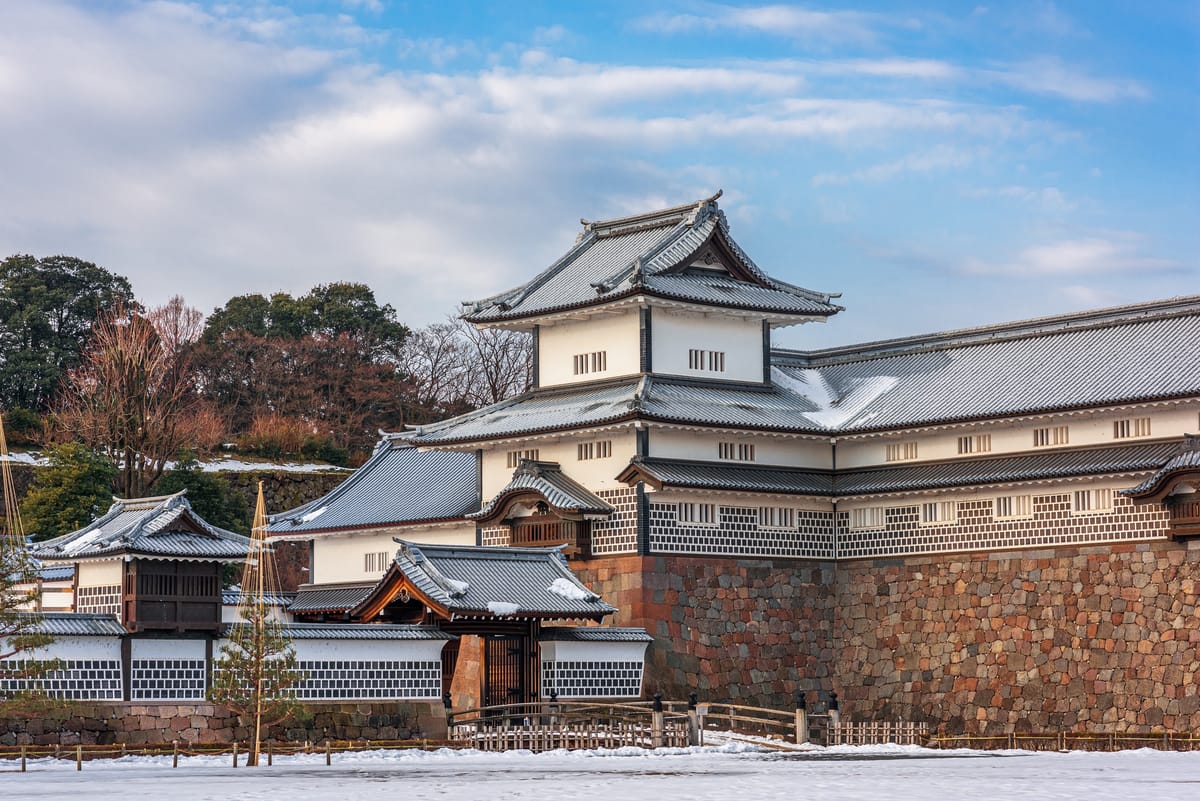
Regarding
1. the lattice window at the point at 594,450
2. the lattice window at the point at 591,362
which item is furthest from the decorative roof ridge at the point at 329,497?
the lattice window at the point at 594,450

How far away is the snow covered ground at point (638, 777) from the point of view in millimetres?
27938

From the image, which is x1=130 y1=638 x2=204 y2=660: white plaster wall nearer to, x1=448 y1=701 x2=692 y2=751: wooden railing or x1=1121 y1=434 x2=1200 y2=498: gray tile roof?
x1=448 y1=701 x2=692 y2=751: wooden railing

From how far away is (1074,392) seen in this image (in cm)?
4725

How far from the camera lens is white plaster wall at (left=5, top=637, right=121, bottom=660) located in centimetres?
3844

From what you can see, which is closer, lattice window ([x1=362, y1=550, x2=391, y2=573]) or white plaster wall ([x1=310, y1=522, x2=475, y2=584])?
white plaster wall ([x1=310, y1=522, x2=475, y2=584])

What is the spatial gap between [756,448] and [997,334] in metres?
7.81

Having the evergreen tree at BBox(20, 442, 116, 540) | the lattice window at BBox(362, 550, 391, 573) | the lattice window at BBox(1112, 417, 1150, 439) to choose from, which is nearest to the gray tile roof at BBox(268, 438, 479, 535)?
the lattice window at BBox(362, 550, 391, 573)

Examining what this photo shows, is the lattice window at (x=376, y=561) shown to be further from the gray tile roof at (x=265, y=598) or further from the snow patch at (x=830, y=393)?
the snow patch at (x=830, y=393)

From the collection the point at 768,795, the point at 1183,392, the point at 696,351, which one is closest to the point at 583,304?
the point at 696,351

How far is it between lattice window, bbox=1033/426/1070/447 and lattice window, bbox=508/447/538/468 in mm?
13360

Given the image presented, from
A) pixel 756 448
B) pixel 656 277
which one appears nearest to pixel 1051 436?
pixel 756 448

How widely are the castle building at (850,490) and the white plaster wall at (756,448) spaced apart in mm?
85

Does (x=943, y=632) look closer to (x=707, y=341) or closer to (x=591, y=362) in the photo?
(x=707, y=341)

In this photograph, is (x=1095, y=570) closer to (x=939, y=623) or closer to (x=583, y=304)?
(x=939, y=623)
